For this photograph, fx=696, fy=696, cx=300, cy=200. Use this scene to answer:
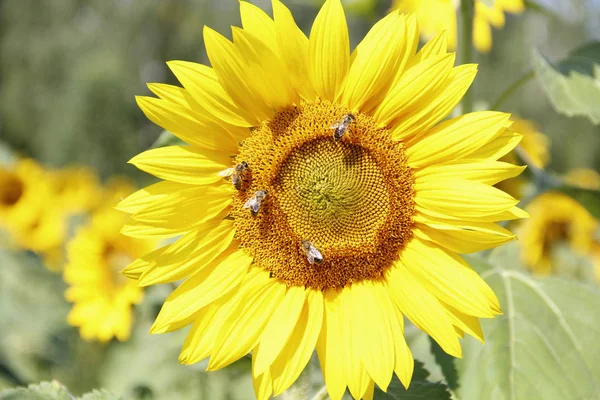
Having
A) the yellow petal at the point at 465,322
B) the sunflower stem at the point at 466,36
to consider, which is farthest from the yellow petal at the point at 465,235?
the sunflower stem at the point at 466,36

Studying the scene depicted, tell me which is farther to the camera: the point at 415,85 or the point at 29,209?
the point at 29,209

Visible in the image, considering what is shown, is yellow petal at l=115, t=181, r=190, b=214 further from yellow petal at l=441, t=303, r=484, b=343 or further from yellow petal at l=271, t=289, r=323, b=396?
yellow petal at l=441, t=303, r=484, b=343

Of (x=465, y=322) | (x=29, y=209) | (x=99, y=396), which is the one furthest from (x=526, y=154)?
(x=29, y=209)

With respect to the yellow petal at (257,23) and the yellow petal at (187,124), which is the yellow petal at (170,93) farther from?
the yellow petal at (257,23)

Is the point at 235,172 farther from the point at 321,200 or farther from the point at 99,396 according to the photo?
the point at 99,396

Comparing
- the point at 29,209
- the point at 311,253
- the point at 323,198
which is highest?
the point at 323,198

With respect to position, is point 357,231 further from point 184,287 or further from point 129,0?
point 129,0

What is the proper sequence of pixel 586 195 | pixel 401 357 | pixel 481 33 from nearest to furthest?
pixel 401 357
pixel 586 195
pixel 481 33

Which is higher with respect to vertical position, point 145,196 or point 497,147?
point 497,147
